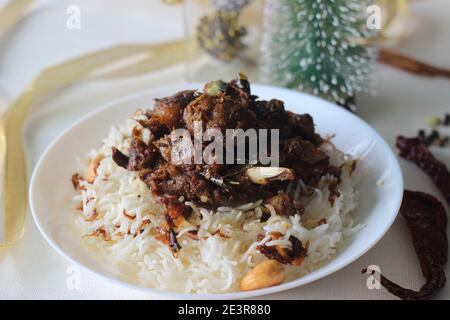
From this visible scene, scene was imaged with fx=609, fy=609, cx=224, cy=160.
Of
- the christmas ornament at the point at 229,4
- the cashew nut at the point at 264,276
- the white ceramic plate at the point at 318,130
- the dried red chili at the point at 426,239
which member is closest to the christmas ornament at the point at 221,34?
the christmas ornament at the point at 229,4

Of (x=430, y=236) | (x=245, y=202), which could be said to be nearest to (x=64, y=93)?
(x=245, y=202)

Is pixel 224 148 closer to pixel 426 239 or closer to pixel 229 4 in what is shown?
pixel 426 239

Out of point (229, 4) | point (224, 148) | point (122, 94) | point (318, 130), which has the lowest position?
point (122, 94)

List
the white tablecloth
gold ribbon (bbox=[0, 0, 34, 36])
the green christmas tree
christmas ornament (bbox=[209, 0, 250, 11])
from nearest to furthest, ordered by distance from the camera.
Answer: the white tablecloth → the green christmas tree → christmas ornament (bbox=[209, 0, 250, 11]) → gold ribbon (bbox=[0, 0, 34, 36])

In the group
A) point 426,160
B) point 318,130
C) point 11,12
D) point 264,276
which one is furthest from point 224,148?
point 11,12

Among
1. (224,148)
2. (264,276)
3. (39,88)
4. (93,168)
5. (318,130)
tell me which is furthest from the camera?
(39,88)

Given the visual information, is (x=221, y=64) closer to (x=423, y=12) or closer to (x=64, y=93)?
(x=64, y=93)

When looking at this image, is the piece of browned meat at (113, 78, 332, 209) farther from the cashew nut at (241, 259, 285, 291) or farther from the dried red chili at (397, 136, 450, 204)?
the dried red chili at (397, 136, 450, 204)

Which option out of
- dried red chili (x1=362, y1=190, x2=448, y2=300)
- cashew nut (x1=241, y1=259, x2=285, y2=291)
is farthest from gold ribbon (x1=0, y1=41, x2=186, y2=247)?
dried red chili (x1=362, y1=190, x2=448, y2=300)
